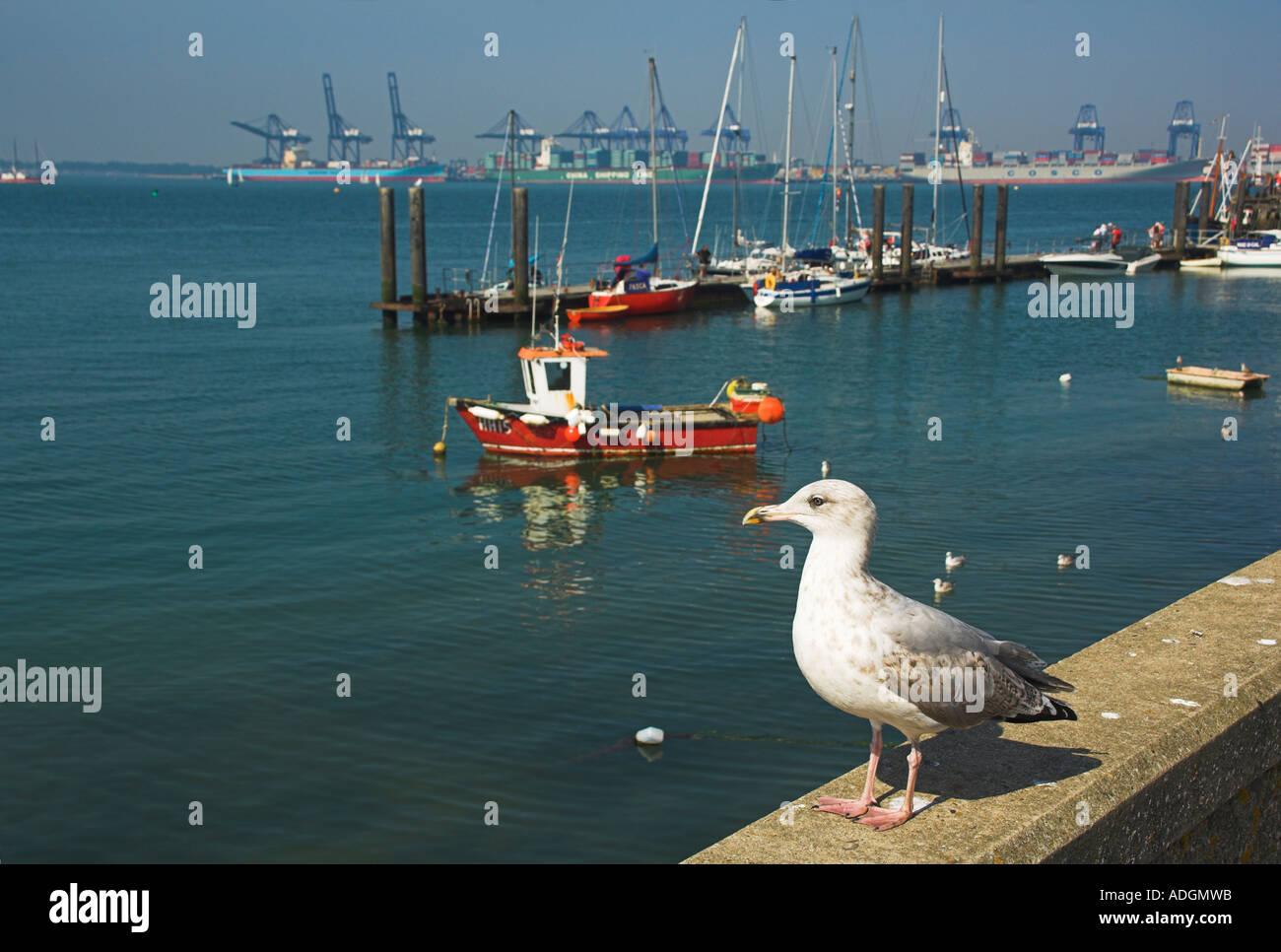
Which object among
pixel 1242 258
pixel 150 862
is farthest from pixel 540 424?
pixel 1242 258

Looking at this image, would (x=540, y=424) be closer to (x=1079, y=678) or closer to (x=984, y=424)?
(x=984, y=424)

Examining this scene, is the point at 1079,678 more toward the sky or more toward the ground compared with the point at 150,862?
more toward the sky

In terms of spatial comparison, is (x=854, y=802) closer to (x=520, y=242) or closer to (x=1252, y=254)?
(x=520, y=242)

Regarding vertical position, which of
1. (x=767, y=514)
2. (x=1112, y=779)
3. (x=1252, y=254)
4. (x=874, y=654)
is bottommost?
(x=1112, y=779)

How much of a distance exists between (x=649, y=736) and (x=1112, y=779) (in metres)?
8.23

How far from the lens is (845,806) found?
509cm

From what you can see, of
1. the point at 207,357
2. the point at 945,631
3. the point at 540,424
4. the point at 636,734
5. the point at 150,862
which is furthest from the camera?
the point at 207,357

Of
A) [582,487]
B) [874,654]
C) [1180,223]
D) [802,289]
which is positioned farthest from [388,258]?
[1180,223]

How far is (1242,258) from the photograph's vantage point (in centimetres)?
7088

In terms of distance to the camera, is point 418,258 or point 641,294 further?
point 641,294

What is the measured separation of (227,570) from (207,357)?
24921 mm

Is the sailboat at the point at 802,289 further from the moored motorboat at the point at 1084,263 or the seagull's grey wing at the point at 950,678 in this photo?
the seagull's grey wing at the point at 950,678

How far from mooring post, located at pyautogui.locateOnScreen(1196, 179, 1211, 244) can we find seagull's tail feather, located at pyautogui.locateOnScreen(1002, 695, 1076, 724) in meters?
84.2

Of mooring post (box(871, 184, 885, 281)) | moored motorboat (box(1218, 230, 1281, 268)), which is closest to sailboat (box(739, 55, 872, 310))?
mooring post (box(871, 184, 885, 281))
